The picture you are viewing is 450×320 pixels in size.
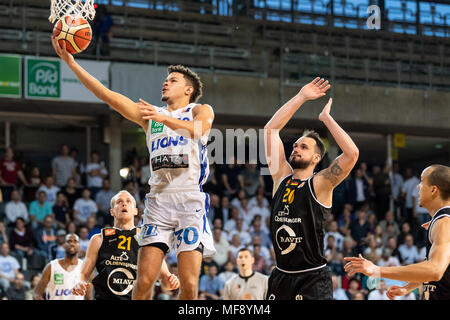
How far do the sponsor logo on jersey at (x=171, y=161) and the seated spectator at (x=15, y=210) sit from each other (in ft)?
32.5

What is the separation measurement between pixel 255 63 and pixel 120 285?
488 inches

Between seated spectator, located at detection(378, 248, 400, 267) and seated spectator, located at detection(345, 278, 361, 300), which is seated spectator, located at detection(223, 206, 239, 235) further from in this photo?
seated spectator, located at detection(378, 248, 400, 267)

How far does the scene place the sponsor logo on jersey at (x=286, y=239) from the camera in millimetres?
6609

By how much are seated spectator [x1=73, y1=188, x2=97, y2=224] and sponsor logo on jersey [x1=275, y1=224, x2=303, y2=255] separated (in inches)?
383

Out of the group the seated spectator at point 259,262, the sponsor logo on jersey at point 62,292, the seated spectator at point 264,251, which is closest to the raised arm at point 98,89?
the sponsor logo on jersey at point 62,292

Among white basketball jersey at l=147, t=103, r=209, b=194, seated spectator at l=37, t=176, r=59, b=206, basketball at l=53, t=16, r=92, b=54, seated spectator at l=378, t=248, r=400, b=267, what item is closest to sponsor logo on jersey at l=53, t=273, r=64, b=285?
white basketball jersey at l=147, t=103, r=209, b=194

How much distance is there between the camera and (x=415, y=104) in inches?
803

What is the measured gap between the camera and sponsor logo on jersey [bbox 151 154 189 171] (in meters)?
6.34

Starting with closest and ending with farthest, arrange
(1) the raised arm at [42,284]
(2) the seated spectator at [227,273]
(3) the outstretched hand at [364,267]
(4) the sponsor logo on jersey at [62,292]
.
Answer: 1. (3) the outstretched hand at [364,267]
2. (1) the raised arm at [42,284]
3. (4) the sponsor logo on jersey at [62,292]
4. (2) the seated spectator at [227,273]

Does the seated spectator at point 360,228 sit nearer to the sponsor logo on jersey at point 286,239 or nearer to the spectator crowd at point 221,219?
the spectator crowd at point 221,219

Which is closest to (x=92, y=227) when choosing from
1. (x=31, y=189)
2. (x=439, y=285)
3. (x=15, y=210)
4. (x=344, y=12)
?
(x=15, y=210)

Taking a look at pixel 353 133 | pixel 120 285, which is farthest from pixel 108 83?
pixel 120 285

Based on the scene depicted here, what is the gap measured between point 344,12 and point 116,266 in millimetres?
13500

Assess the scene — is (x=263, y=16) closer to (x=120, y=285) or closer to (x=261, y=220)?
(x=261, y=220)
